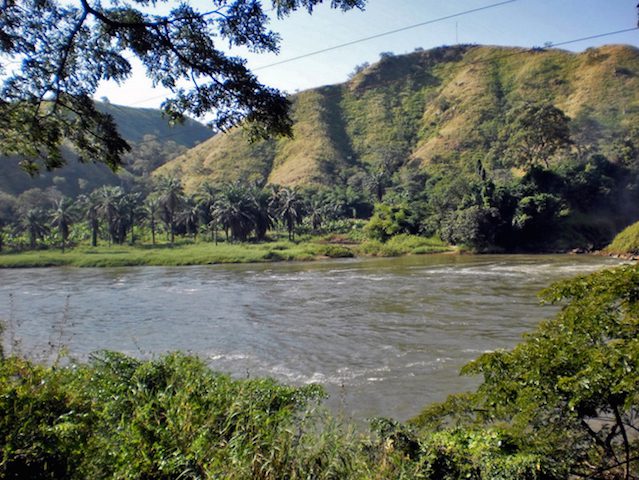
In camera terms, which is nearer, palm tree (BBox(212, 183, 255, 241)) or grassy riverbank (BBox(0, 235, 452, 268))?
grassy riverbank (BBox(0, 235, 452, 268))

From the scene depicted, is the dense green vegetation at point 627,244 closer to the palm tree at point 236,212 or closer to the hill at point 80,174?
the palm tree at point 236,212

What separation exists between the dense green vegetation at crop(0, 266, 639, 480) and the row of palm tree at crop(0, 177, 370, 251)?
61556mm

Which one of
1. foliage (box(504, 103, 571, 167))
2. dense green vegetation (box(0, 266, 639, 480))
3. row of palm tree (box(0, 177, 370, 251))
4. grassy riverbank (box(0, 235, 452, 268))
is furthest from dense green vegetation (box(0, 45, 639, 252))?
dense green vegetation (box(0, 266, 639, 480))

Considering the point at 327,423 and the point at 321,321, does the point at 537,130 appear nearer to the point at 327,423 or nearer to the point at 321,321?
the point at 321,321

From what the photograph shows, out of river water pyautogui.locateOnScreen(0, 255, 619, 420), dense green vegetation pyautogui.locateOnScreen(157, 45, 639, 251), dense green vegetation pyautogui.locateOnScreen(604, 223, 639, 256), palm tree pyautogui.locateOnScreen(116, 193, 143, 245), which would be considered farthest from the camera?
palm tree pyautogui.locateOnScreen(116, 193, 143, 245)

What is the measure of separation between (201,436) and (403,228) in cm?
6275

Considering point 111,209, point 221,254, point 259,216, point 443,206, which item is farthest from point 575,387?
point 111,209

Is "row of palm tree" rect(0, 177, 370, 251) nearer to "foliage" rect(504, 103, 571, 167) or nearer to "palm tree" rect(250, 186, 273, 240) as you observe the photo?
"palm tree" rect(250, 186, 273, 240)

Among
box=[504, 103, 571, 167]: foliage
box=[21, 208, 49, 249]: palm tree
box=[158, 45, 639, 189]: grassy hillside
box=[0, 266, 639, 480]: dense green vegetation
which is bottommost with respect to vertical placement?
box=[0, 266, 639, 480]: dense green vegetation

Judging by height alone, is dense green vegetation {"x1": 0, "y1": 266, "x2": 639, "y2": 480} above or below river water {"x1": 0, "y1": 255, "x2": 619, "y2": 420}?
above

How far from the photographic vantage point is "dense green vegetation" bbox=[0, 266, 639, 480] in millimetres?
3826

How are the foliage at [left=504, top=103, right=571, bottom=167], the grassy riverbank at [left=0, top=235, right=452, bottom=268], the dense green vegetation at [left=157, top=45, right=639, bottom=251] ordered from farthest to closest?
the foliage at [left=504, top=103, right=571, bottom=167], the dense green vegetation at [left=157, top=45, right=639, bottom=251], the grassy riverbank at [left=0, top=235, right=452, bottom=268]

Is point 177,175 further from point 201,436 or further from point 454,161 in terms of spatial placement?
point 201,436

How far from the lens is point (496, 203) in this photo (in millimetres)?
55219
